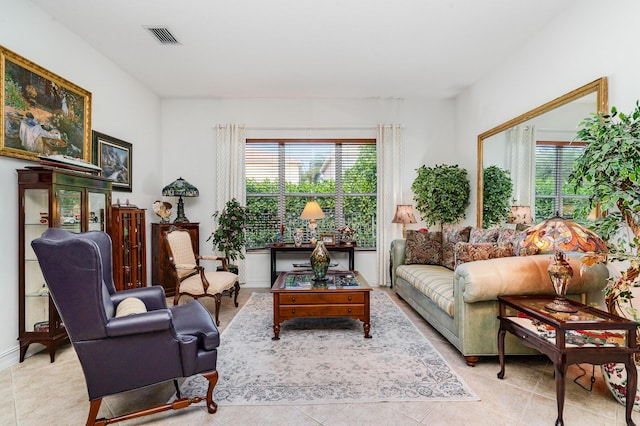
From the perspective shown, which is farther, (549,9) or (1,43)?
(549,9)

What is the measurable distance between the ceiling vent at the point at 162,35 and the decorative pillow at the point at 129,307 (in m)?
2.62

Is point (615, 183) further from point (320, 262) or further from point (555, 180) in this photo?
point (320, 262)

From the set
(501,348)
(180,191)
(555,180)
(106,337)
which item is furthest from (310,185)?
(106,337)

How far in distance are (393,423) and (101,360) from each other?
167 cm

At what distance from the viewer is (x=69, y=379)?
2436 mm

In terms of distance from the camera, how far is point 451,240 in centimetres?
427

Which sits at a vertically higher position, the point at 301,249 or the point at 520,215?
the point at 520,215

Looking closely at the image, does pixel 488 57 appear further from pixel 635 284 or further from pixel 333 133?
pixel 635 284

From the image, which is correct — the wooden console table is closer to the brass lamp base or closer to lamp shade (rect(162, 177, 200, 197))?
lamp shade (rect(162, 177, 200, 197))

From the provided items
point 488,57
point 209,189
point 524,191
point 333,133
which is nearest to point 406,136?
point 333,133

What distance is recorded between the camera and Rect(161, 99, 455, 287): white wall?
5.30 m

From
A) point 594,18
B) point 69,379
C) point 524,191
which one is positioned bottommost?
point 69,379

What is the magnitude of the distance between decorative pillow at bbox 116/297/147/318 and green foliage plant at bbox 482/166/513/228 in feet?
12.5

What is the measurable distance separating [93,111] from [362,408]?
13.4 feet
